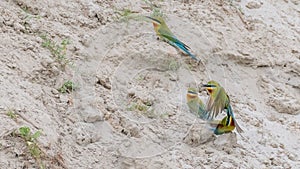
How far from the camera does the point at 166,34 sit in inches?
150

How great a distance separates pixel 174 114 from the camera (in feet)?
10.9

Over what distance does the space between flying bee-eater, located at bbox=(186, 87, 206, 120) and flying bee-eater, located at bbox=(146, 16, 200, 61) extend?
510 mm

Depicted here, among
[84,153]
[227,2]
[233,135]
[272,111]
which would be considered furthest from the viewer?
[227,2]

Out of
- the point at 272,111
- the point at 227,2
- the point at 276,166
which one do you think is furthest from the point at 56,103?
the point at 227,2

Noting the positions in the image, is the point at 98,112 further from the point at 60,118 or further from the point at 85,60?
the point at 85,60

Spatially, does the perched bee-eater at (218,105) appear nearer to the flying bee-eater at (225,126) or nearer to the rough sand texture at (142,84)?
the flying bee-eater at (225,126)

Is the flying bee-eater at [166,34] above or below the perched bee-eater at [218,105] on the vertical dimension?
above

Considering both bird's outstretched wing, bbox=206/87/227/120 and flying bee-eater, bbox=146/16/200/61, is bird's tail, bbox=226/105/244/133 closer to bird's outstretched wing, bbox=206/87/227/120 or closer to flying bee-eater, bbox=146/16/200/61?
A: bird's outstretched wing, bbox=206/87/227/120

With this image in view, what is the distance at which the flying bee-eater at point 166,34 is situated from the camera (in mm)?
3811

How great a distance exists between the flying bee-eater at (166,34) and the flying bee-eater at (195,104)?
1.67 feet

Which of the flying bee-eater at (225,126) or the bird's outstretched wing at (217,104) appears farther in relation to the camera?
the bird's outstretched wing at (217,104)

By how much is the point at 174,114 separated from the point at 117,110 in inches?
15.4

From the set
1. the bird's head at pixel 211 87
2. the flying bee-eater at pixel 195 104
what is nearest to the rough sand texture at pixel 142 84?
the flying bee-eater at pixel 195 104

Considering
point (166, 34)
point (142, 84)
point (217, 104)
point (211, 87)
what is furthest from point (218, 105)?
point (166, 34)
